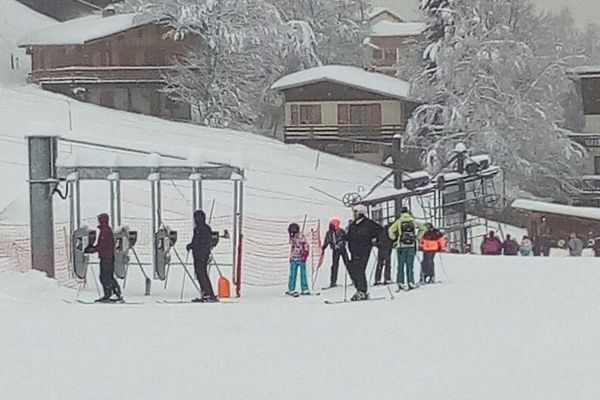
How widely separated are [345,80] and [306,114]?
7.42 feet

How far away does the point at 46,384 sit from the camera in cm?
872

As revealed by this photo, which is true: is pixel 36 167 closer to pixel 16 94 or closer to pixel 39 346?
pixel 39 346

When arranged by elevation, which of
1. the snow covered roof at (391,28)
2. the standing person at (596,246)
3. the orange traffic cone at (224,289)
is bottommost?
the standing person at (596,246)

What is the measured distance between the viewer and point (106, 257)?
14375mm

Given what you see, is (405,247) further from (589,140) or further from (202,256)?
(589,140)

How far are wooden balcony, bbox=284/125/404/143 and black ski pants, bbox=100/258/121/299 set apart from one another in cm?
3050

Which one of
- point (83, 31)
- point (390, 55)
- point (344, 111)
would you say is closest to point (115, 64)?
point (83, 31)

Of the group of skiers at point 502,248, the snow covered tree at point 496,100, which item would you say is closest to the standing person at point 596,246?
the group of skiers at point 502,248

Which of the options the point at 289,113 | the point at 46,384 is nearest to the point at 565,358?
the point at 46,384

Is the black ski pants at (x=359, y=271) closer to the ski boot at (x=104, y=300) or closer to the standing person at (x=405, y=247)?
the standing person at (x=405, y=247)

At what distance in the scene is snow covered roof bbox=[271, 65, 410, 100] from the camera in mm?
45156

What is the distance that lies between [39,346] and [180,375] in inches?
70.6

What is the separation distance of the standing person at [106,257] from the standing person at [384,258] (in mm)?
3548

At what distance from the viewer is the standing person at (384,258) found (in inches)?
615
